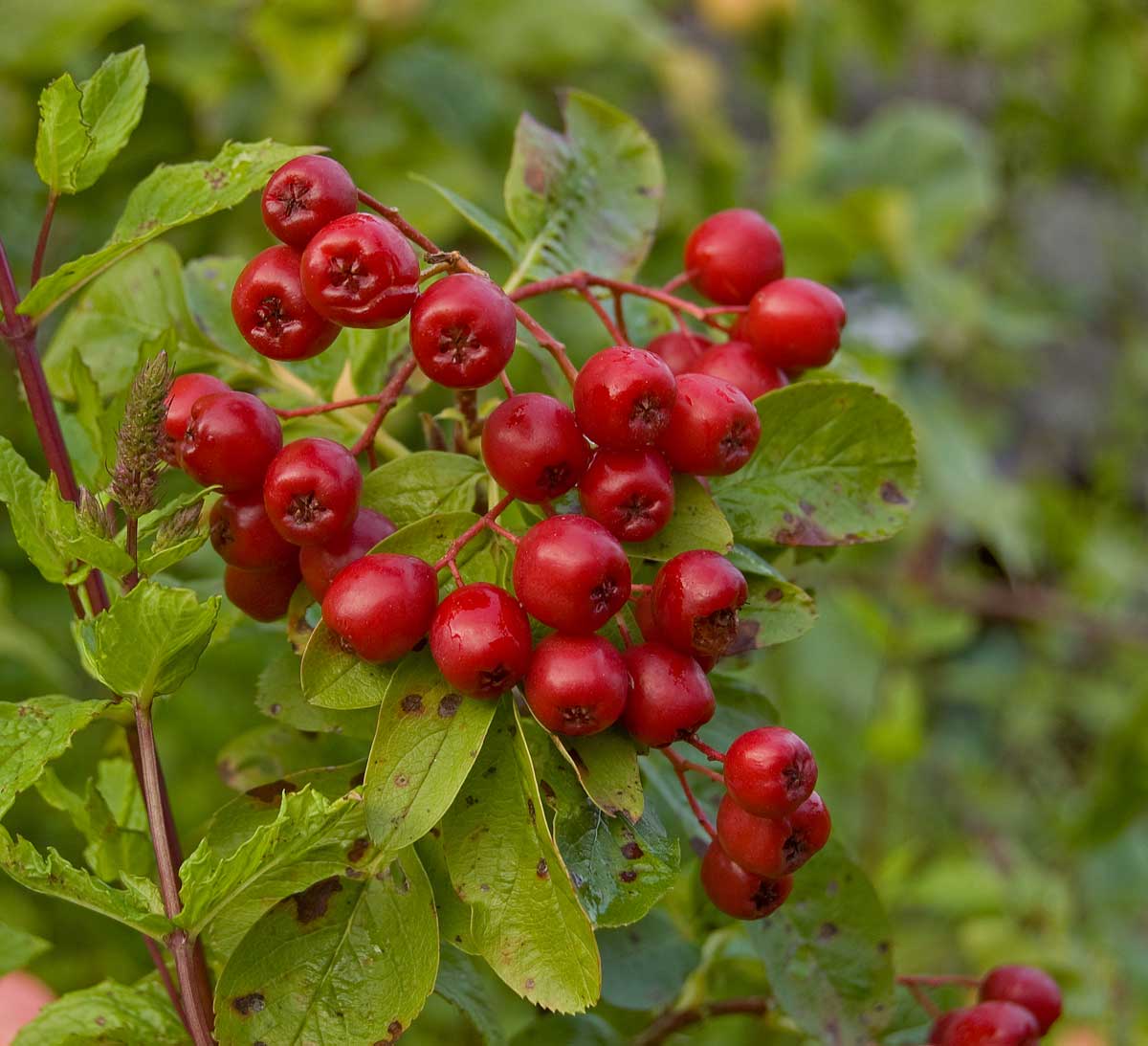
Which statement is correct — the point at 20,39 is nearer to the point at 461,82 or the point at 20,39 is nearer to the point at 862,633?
the point at 461,82

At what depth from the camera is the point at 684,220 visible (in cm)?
234

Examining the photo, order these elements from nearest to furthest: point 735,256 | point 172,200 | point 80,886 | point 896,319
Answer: point 80,886
point 172,200
point 735,256
point 896,319

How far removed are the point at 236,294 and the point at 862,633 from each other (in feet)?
6.60

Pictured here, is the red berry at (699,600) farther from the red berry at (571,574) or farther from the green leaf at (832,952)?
the green leaf at (832,952)

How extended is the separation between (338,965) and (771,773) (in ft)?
0.76

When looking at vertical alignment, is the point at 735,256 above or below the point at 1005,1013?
above

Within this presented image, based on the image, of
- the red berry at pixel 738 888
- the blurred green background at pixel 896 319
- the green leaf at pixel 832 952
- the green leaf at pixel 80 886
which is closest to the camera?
the green leaf at pixel 80 886

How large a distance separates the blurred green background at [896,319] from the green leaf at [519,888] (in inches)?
12.1

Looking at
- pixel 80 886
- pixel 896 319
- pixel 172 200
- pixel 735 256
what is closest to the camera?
pixel 80 886

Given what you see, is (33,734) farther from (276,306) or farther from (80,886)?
(276,306)

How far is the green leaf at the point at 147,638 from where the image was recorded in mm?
578

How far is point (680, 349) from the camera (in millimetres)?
789

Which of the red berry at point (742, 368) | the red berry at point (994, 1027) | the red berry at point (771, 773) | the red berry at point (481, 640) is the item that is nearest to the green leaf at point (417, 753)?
the red berry at point (481, 640)

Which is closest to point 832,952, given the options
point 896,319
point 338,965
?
point 338,965
